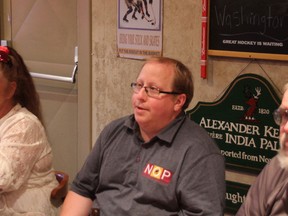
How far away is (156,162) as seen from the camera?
7.56ft

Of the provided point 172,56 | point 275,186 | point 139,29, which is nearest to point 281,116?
point 275,186

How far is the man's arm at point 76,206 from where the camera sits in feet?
8.36

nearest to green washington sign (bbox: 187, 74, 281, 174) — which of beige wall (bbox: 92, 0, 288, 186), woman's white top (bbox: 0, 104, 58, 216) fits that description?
beige wall (bbox: 92, 0, 288, 186)

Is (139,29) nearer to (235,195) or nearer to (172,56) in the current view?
(172,56)

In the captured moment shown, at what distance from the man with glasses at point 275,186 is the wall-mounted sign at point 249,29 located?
920 millimetres

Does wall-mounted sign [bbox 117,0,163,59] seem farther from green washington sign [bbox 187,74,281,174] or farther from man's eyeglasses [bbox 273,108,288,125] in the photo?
man's eyeglasses [bbox 273,108,288,125]

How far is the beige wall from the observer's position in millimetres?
3127

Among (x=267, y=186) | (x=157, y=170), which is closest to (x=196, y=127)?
(x=157, y=170)

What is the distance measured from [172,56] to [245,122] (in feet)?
2.17

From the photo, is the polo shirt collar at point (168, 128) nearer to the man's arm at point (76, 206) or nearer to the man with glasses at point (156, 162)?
the man with glasses at point (156, 162)

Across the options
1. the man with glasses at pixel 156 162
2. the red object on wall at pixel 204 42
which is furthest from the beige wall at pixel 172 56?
the man with glasses at pixel 156 162

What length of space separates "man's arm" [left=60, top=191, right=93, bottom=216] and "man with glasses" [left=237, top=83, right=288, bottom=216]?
0.77 meters

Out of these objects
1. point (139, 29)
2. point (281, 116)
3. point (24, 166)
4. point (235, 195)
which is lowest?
point (235, 195)

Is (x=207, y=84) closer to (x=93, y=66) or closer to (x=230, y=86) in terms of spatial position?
(x=230, y=86)
